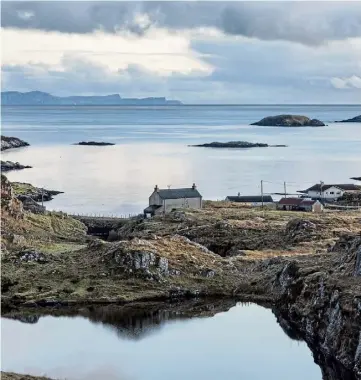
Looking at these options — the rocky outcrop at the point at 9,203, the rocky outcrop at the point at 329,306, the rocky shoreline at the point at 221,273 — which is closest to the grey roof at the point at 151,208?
the rocky shoreline at the point at 221,273

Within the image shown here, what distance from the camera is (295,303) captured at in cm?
5850

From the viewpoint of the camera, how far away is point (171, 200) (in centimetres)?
11094

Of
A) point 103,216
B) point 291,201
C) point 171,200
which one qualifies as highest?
point 171,200

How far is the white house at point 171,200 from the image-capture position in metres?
110

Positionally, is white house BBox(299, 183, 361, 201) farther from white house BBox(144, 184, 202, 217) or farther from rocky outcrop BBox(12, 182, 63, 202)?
rocky outcrop BBox(12, 182, 63, 202)

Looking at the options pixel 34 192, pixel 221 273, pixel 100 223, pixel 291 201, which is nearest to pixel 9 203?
pixel 100 223

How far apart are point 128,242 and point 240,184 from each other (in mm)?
A: 89899

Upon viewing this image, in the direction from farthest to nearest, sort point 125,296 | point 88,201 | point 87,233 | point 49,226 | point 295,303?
point 88,201
point 87,233
point 49,226
point 125,296
point 295,303

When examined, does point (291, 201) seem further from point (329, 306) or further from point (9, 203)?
point (329, 306)

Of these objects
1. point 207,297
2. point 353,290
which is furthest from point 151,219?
point 353,290

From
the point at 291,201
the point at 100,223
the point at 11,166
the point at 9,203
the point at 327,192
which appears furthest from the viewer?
the point at 11,166

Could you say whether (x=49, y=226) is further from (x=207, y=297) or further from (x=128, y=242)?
(x=207, y=297)

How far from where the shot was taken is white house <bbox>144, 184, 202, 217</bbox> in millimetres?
109812

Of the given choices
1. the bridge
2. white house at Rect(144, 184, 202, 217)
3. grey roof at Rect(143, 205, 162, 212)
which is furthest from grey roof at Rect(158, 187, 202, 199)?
the bridge
